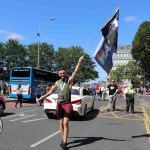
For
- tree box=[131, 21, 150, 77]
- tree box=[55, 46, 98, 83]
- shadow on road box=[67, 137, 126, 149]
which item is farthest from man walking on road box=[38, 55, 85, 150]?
tree box=[55, 46, 98, 83]

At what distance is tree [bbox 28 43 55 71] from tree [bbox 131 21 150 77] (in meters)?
35.3

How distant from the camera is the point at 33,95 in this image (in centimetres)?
3378

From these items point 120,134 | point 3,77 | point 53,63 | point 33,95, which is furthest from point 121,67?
point 120,134

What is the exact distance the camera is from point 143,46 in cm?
7769

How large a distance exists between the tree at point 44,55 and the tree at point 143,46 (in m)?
35.3

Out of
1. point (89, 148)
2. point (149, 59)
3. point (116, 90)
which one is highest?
point (149, 59)

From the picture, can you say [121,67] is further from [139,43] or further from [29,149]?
[29,149]

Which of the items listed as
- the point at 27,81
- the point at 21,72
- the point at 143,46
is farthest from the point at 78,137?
the point at 143,46

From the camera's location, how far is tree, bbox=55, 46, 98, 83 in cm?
11589

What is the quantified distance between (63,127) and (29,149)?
102 centimetres

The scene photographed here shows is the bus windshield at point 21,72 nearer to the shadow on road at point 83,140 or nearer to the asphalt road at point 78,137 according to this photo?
the asphalt road at point 78,137

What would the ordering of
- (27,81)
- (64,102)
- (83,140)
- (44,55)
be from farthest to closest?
(44,55), (27,81), (83,140), (64,102)

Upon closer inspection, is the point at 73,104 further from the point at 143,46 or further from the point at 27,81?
the point at 143,46

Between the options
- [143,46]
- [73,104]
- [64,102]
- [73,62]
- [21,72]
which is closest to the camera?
[64,102]
